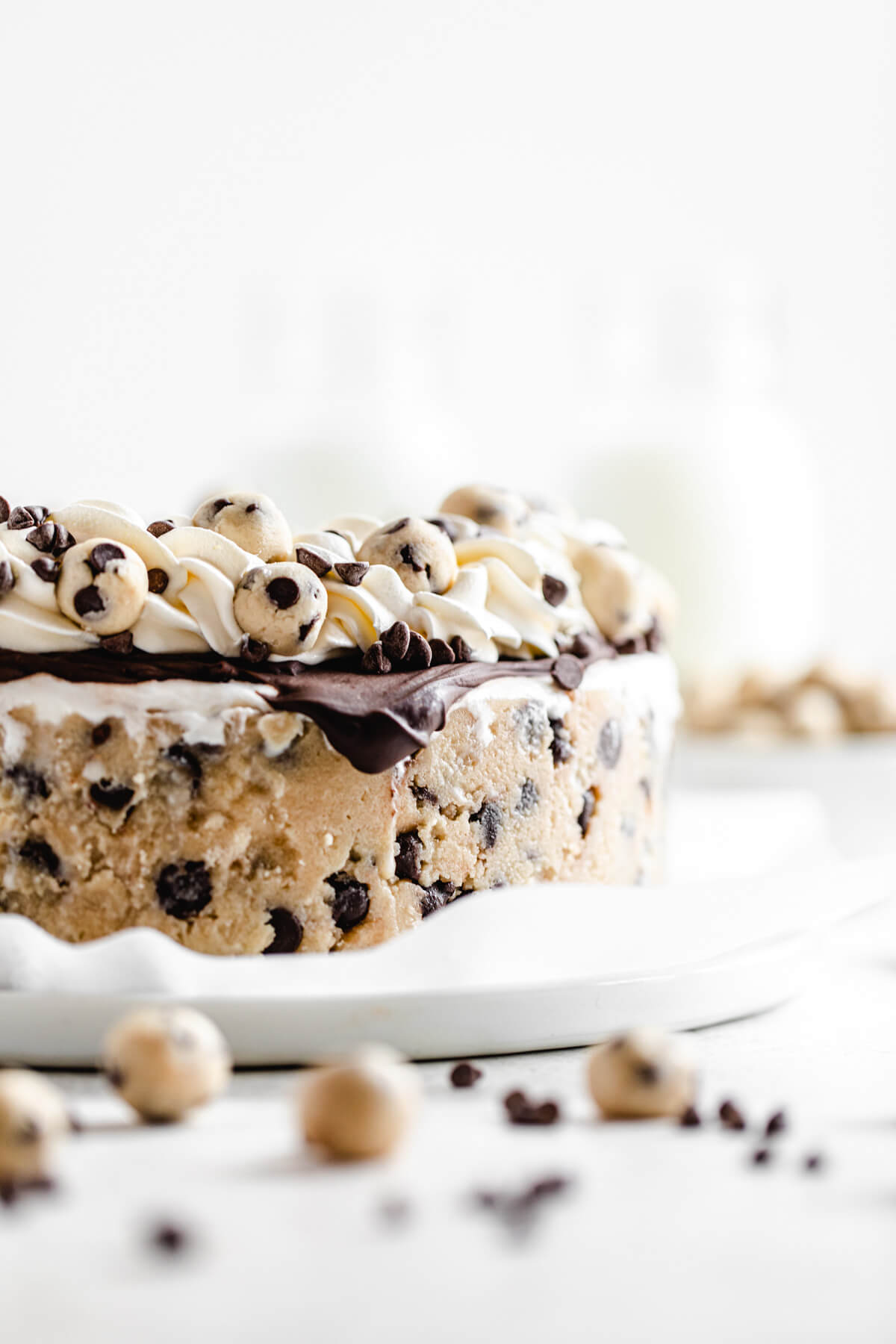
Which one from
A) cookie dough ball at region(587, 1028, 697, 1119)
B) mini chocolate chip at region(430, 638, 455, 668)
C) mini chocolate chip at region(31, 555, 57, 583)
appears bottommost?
cookie dough ball at region(587, 1028, 697, 1119)

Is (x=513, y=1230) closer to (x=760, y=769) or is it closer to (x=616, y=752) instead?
(x=616, y=752)

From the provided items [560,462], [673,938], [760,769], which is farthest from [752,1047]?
[560,462]

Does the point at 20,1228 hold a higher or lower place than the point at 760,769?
higher

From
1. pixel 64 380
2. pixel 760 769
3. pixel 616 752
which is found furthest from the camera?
pixel 64 380

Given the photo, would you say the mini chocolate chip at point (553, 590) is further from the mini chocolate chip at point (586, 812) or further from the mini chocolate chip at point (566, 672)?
the mini chocolate chip at point (586, 812)

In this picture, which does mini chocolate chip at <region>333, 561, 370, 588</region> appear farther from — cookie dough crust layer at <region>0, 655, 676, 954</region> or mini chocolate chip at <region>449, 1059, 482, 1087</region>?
mini chocolate chip at <region>449, 1059, 482, 1087</region>

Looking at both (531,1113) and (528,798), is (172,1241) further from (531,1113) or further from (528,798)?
(528,798)

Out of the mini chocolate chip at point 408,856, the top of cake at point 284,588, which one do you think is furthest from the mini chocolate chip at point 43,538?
the mini chocolate chip at point 408,856

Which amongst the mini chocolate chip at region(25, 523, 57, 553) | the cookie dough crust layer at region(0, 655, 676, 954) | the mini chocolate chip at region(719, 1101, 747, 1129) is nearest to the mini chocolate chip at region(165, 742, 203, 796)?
the cookie dough crust layer at region(0, 655, 676, 954)
